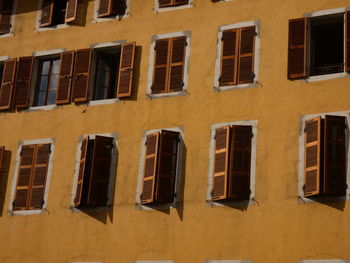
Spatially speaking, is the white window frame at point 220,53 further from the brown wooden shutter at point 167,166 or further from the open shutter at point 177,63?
the brown wooden shutter at point 167,166

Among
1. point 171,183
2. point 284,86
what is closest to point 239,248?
point 171,183

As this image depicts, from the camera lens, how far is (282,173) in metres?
20.6

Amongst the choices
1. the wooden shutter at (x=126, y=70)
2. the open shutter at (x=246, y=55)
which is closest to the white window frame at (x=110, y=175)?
the wooden shutter at (x=126, y=70)

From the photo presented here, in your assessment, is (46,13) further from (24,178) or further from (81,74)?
(24,178)

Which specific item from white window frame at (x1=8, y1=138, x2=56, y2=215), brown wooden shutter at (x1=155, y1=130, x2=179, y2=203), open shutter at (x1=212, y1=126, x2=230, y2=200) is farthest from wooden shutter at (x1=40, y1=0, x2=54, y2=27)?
open shutter at (x1=212, y1=126, x2=230, y2=200)

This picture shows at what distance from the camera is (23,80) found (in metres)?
25.1

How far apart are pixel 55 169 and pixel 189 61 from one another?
185 inches

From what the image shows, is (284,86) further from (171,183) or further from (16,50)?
(16,50)

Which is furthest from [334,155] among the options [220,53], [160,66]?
[160,66]

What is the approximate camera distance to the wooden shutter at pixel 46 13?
25672 mm

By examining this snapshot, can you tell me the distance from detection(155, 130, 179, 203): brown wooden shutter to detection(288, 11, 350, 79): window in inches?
135

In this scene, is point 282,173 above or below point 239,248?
above

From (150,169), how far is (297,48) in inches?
188

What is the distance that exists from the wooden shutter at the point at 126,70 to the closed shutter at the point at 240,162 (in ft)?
12.0
